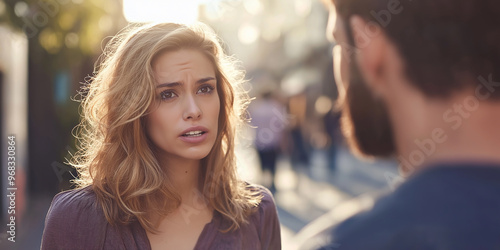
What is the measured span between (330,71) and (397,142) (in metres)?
19.6

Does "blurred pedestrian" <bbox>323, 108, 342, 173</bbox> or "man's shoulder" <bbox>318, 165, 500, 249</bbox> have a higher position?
"blurred pedestrian" <bbox>323, 108, 342, 173</bbox>

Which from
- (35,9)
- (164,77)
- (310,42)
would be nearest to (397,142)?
(164,77)

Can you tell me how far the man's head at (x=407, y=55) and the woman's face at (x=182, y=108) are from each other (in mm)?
1380

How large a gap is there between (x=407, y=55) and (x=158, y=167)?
1704mm

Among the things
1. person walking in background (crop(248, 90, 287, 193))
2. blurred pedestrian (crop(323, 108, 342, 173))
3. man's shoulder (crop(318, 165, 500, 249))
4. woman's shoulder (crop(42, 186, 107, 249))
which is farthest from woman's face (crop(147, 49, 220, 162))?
blurred pedestrian (crop(323, 108, 342, 173))

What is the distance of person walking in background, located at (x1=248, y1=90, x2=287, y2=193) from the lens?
9805 millimetres

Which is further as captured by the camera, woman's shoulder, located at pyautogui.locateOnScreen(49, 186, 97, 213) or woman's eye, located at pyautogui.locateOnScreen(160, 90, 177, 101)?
woman's eye, located at pyautogui.locateOnScreen(160, 90, 177, 101)

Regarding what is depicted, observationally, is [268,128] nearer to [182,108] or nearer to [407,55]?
[182,108]

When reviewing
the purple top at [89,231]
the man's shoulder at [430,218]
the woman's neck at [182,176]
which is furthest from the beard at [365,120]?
the woman's neck at [182,176]

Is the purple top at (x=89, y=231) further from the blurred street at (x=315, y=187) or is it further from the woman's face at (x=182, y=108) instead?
the blurred street at (x=315, y=187)

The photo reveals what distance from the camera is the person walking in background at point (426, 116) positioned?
0.94m

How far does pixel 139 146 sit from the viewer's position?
255cm

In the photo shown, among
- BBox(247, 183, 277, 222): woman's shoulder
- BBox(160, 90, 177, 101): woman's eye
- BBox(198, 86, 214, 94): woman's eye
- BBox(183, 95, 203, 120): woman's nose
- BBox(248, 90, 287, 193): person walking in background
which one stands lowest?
BBox(247, 183, 277, 222): woman's shoulder

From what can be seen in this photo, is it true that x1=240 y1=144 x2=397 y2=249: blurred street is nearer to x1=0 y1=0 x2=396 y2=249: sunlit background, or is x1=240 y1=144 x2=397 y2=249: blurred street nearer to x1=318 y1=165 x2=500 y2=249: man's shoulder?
x1=0 y1=0 x2=396 y2=249: sunlit background
